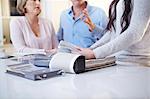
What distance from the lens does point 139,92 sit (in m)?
0.57

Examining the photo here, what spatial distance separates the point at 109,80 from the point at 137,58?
0.37m

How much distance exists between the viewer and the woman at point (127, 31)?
910 mm

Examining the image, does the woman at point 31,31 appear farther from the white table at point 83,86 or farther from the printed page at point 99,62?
the white table at point 83,86

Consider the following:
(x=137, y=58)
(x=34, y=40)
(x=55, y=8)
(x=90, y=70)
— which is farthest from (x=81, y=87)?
(x=55, y=8)

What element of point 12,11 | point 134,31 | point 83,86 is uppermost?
point 12,11

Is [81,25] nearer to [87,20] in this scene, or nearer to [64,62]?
[87,20]

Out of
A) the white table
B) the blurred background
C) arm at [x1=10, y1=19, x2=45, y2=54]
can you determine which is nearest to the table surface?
the white table

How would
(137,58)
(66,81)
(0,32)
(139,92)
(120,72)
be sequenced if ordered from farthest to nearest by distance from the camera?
(0,32), (137,58), (120,72), (66,81), (139,92)

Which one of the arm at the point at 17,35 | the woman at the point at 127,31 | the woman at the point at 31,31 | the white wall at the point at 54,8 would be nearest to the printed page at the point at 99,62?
the woman at the point at 127,31

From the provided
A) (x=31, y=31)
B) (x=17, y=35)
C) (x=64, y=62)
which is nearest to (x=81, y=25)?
(x=31, y=31)

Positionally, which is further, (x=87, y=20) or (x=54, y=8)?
(x=54, y=8)

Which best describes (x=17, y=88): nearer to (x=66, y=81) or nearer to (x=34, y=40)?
(x=66, y=81)

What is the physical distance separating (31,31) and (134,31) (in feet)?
3.64

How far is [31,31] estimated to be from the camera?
187cm
